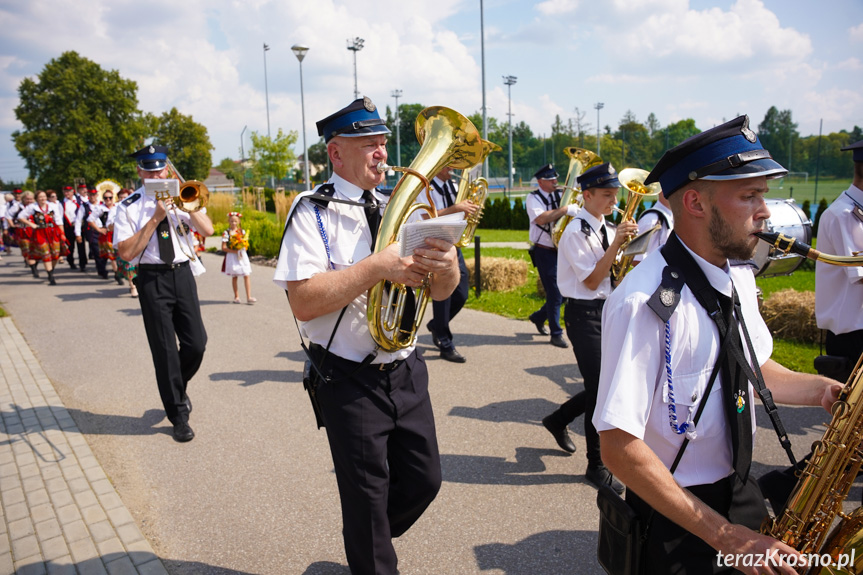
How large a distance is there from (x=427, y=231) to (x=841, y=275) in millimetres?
3035

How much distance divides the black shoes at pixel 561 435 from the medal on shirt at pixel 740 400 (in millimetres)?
2676

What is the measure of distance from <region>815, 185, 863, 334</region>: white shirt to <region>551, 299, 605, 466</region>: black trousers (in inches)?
56.8

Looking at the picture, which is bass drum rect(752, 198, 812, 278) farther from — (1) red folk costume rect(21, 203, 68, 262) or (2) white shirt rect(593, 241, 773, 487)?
(1) red folk costume rect(21, 203, 68, 262)

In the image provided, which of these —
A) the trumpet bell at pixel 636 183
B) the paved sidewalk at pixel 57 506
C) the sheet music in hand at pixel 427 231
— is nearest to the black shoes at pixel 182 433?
the paved sidewalk at pixel 57 506

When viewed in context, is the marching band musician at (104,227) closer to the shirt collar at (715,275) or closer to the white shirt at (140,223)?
the white shirt at (140,223)

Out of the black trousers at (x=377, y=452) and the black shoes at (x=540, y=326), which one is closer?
the black trousers at (x=377, y=452)

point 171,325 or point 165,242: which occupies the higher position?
point 165,242

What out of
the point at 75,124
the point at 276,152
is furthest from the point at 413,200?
the point at 75,124

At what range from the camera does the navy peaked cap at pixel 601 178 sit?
14.3 ft

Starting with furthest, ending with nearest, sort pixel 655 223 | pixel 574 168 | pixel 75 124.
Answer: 1. pixel 75 124
2. pixel 574 168
3. pixel 655 223

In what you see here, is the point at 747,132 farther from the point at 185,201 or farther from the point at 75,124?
the point at 75,124

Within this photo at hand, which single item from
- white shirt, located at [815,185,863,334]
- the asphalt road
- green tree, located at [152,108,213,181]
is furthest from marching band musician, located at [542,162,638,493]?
green tree, located at [152,108,213,181]

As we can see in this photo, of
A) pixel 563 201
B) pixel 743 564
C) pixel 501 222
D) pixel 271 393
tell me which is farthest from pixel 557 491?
pixel 501 222

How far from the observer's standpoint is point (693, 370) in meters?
1.79
